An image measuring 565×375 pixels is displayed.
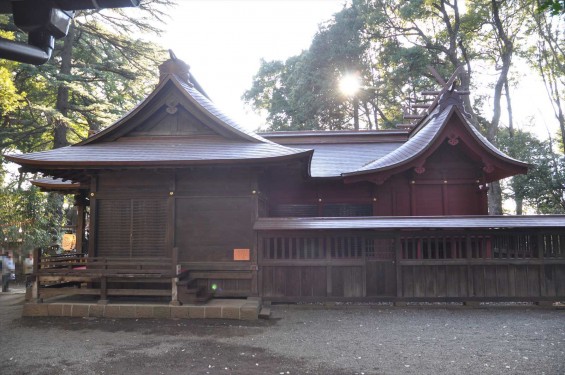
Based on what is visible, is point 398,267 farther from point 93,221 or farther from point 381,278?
point 93,221

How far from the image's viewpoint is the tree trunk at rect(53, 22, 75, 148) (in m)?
19.0

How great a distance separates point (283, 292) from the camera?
9.61 meters

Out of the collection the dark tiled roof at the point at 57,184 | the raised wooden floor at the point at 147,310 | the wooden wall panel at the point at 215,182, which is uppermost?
the dark tiled roof at the point at 57,184

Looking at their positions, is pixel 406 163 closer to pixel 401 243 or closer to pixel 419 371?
pixel 401 243

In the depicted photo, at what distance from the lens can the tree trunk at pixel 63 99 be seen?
18964 mm

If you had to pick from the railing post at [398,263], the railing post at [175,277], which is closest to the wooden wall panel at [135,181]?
the railing post at [175,277]

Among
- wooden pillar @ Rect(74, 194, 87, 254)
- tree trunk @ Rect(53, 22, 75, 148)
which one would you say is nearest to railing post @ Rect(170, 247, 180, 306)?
wooden pillar @ Rect(74, 194, 87, 254)

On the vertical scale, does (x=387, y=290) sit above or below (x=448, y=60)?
below

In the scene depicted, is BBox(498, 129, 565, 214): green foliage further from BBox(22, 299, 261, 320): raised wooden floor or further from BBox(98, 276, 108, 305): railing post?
BBox(98, 276, 108, 305): railing post

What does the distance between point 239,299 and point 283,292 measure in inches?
44.9

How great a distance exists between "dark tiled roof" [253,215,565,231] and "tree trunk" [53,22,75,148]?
573 inches

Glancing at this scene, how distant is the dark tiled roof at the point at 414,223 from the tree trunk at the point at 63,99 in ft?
47.8

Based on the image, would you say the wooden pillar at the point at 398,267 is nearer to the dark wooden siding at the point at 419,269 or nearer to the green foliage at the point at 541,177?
the dark wooden siding at the point at 419,269

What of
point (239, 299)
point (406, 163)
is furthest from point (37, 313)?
point (406, 163)
